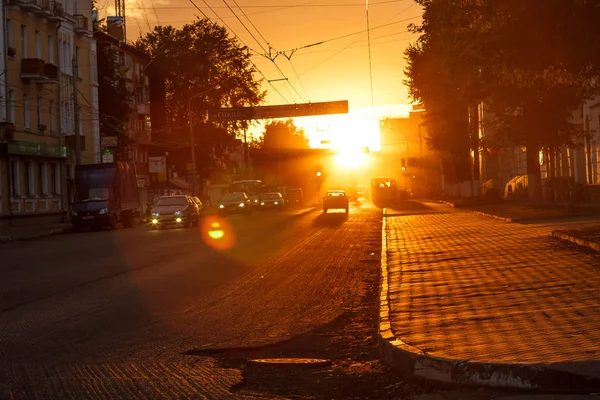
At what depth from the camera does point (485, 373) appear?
666 cm

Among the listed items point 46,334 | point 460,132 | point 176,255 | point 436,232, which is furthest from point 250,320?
point 460,132

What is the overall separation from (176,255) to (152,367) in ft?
48.0

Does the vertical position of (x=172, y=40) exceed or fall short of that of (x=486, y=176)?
it exceeds it

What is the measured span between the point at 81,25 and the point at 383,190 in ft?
165

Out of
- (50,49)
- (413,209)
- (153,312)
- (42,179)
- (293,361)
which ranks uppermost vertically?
(50,49)

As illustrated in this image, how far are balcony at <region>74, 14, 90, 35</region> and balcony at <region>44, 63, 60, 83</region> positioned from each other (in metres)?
5.94

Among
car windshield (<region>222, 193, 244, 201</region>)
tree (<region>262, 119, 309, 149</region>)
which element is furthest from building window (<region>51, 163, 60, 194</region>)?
tree (<region>262, 119, 309, 149</region>)

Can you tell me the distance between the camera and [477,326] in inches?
348

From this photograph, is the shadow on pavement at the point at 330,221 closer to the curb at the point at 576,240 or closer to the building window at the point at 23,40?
the building window at the point at 23,40

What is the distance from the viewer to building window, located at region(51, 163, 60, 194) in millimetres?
55438

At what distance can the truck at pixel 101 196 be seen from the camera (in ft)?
146

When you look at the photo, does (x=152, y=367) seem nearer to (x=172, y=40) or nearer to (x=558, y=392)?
(x=558, y=392)

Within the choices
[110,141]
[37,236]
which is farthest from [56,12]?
[37,236]

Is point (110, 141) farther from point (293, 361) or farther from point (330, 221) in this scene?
point (293, 361)
